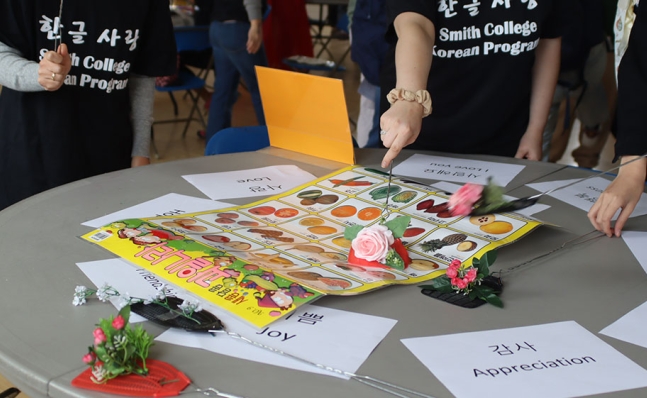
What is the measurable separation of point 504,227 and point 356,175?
0.43 m

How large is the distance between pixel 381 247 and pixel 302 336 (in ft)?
0.88

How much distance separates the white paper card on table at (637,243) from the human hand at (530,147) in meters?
0.62

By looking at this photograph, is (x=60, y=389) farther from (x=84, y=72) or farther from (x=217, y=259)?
(x=84, y=72)

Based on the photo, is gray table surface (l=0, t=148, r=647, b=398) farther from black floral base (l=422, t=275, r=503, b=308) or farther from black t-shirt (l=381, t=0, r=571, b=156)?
black t-shirt (l=381, t=0, r=571, b=156)

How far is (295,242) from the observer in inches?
49.0

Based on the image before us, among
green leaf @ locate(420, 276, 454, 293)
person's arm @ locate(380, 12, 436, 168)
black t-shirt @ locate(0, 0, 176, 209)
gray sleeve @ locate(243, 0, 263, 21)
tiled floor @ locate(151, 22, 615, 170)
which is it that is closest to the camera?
green leaf @ locate(420, 276, 454, 293)

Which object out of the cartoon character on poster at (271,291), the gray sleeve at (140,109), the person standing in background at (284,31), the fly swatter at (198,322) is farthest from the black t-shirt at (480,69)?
the person standing in background at (284,31)

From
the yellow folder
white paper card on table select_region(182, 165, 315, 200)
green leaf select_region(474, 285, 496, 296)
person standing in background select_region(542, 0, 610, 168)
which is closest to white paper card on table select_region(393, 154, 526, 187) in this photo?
the yellow folder

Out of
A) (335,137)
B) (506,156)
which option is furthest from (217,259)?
(506,156)

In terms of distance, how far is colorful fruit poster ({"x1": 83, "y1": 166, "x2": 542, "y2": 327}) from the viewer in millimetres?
1029

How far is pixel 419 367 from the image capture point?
89cm

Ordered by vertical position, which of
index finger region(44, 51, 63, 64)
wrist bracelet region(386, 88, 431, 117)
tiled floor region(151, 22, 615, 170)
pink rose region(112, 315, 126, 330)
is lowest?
tiled floor region(151, 22, 615, 170)

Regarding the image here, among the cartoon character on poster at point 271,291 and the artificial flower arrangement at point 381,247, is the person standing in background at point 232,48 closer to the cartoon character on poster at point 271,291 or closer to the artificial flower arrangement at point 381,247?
the artificial flower arrangement at point 381,247

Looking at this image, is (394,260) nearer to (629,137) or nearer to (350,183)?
(350,183)
